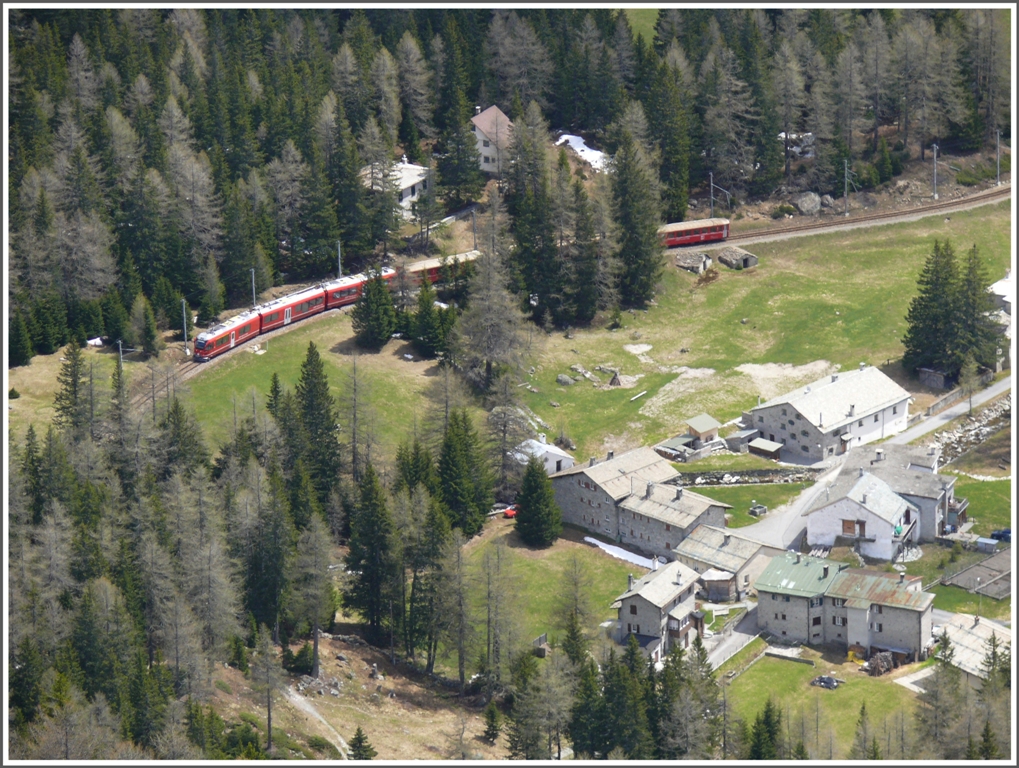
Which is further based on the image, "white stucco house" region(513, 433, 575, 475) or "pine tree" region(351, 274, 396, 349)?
"pine tree" region(351, 274, 396, 349)

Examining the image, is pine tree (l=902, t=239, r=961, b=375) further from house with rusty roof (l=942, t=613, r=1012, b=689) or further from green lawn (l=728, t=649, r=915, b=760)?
green lawn (l=728, t=649, r=915, b=760)

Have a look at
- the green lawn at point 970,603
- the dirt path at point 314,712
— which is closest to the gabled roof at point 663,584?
the green lawn at point 970,603

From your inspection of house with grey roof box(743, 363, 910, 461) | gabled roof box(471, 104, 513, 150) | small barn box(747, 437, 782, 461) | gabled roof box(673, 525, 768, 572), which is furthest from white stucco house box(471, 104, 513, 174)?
gabled roof box(673, 525, 768, 572)

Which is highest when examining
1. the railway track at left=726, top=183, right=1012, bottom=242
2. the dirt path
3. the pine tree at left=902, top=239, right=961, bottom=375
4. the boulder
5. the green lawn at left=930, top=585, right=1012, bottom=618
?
the boulder

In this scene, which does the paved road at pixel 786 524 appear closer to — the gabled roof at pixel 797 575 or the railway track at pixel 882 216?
the gabled roof at pixel 797 575

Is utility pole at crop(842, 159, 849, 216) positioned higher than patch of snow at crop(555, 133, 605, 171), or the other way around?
patch of snow at crop(555, 133, 605, 171)

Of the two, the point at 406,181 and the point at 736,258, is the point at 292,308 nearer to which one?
the point at 406,181

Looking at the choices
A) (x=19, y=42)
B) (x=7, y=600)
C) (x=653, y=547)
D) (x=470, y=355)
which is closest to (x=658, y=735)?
(x=653, y=547)
